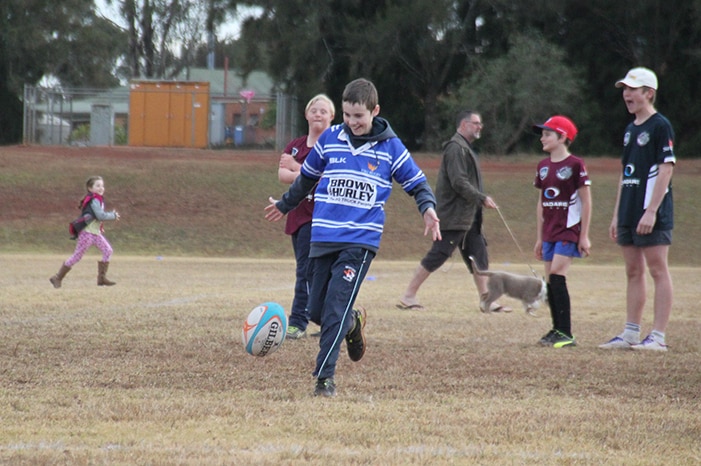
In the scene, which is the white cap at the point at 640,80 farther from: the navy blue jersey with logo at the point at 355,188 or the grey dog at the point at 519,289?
the grey dog at the point at 519,289

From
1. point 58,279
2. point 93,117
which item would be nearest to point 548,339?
point 58,279

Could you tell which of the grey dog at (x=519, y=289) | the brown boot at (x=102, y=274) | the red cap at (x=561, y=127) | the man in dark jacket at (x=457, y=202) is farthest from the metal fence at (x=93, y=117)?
the red cap at (x=561, y=127)

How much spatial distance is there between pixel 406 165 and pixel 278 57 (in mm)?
34018

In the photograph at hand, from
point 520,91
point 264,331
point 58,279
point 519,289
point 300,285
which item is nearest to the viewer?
point 264,331

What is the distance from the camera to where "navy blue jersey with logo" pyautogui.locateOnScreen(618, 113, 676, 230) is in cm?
729

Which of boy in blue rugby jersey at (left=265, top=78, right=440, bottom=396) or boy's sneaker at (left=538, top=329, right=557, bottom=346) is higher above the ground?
boy in blue rugby jersey at (left=265, top=78, right=440, bottom=396)

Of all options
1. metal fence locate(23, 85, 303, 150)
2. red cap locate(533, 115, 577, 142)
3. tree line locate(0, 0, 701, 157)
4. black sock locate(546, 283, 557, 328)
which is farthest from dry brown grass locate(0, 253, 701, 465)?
metal fence locate(23, 85, 303, 150)

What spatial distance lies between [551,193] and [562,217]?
215mm

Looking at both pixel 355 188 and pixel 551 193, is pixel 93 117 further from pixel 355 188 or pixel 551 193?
pixel 355 188

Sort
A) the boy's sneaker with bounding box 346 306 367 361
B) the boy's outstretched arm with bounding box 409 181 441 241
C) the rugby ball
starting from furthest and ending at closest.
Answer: the rugby ball, the boy's sneaker with bounding box 346 306 367 361, the boy's outstretched arm with bounding box 409 181 441 241

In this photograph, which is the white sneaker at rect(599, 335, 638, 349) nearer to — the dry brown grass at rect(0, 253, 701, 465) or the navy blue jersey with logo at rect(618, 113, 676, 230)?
the dry brown grass at rect(0, 253, 701, 465)

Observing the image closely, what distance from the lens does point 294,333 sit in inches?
309

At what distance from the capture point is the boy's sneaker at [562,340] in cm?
762

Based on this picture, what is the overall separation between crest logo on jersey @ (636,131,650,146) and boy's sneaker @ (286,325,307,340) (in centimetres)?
290
